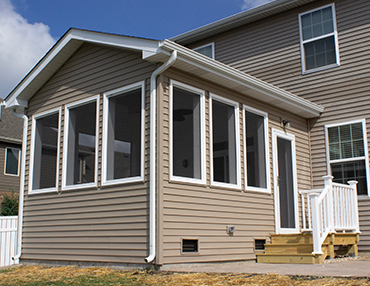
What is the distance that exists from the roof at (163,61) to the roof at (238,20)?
2742mm

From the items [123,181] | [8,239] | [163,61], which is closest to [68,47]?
[163,61]

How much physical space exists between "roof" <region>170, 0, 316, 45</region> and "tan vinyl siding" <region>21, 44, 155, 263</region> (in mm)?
4668

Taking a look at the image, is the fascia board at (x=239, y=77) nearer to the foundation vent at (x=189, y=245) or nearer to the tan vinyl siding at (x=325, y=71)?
the tan vinyl siding at (x=325, y=71)

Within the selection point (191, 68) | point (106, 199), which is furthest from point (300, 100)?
point (106, 199)

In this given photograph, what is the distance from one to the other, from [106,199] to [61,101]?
2.33 meters

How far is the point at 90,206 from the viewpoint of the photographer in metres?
6.66

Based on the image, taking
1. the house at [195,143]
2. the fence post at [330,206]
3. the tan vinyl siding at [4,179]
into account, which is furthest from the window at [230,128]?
the tan vinyl siding at [4,179]

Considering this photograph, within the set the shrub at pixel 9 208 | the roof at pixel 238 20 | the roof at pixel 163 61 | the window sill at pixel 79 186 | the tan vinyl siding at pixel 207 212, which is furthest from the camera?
the shrub at pixel 9 208

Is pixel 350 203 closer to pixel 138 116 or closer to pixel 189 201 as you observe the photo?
pixel 189 201

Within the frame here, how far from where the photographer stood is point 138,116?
27.1 feet

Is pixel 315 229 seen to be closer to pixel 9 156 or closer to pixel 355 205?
pixel 355 205

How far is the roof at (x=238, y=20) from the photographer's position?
32.9ft

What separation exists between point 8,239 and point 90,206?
9.10ft

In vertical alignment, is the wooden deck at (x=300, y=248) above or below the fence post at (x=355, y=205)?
below
